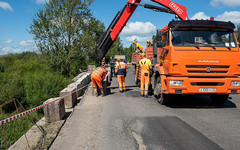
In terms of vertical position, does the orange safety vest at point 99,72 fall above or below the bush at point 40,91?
above

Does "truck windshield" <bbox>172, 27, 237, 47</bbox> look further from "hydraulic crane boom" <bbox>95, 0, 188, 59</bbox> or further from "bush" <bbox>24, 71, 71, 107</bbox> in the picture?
"bush" <bbox>24, 71, 71, 107</bbox>

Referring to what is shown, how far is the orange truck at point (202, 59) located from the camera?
5.59 m

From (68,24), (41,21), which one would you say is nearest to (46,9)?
(41,21)

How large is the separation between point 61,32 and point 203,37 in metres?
12.8

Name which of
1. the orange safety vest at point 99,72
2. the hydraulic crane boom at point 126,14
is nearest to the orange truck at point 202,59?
the hydraulic crane boom at point 126,14

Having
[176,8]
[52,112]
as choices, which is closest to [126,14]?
[176,8]

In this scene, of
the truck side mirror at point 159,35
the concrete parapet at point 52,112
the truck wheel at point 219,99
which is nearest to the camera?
the concrete parapet at point 52,112

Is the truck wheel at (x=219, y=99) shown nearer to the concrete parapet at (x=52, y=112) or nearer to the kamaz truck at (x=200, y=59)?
the kamaz truck at (x=200, y=59)

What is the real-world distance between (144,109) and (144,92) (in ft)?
7.20

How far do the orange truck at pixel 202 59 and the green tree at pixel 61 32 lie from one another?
38.4ft

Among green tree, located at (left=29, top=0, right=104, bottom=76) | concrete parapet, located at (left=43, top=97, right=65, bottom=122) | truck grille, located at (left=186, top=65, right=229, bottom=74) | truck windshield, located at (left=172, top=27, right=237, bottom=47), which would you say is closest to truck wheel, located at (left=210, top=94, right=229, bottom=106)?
truck grille, located at (left=186, top=65, right=229, bottom=74)

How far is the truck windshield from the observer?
593 cm

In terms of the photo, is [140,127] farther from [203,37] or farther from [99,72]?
[99,72]

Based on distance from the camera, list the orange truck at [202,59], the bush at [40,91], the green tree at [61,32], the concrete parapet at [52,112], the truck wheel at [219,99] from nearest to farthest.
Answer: the concrete parapet at [52,112] < the orange truck at [202,59] < the truck wheel at [219,99] < the bush at [40,91] < the green tree at [61,32]
